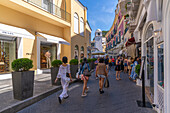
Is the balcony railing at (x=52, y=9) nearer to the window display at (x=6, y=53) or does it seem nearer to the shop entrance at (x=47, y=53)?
the shop entrance at (x=47, y=53)

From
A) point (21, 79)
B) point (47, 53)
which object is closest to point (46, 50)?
point (47, 53)

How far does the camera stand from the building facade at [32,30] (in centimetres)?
808

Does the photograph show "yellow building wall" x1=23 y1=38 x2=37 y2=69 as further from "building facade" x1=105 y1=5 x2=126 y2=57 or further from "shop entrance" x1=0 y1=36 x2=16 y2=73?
"building facade" x1=105 y1=5 x2=126 y2=57

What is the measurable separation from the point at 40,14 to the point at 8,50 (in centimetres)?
417

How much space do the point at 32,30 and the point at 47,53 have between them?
3.17m

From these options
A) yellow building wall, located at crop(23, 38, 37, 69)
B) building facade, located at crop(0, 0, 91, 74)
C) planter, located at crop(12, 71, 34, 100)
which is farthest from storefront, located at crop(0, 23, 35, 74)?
planter, located at crop(12, 71, 34, 100)

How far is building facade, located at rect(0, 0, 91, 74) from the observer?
8.08 metres

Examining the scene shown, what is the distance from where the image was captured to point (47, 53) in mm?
12453

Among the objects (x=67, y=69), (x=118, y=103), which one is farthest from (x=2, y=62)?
(x=118, y=103)

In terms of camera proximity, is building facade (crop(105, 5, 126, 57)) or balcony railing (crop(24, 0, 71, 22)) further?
building facade (crop(105, 5, 126, 57))

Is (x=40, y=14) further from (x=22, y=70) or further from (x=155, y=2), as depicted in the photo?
(x=155, y=2)

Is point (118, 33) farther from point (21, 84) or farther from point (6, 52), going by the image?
point (21, 84)

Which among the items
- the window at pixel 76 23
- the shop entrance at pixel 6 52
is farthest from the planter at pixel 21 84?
the window at pixel 76 23

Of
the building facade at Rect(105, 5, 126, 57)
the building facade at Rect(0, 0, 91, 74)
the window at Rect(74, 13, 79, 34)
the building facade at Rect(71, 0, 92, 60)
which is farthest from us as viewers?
the building facade at Rect(105, 5, 126, 57)
